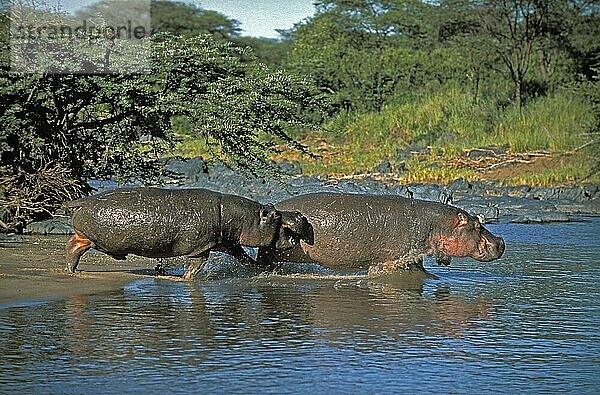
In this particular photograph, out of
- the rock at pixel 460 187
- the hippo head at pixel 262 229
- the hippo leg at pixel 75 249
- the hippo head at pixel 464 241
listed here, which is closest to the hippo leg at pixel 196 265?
the hippo head at pixel 262 229

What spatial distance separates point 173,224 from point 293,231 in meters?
1.15

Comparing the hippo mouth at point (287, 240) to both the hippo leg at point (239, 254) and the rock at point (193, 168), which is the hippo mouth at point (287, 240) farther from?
the rock at point (193, 168)

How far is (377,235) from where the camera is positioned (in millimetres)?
9953

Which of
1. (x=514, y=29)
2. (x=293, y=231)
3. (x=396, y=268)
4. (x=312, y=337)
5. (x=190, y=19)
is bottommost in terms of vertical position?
(x=312, y=337)

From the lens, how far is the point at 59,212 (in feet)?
40.7

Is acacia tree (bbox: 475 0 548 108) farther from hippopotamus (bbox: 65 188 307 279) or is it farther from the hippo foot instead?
hippopotamus (bbox: 65 188 307 279)

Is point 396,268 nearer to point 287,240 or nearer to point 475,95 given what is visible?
point 287,240

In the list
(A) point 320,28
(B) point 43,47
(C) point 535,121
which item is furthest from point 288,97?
(A) point 320,28

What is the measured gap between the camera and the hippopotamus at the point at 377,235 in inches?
390

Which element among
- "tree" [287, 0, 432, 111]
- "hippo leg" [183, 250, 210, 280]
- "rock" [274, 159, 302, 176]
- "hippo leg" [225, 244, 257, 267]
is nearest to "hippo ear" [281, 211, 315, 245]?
"hippo leg" [225, 244, 257, 267]

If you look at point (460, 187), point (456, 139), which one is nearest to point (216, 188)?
point (460, 187)

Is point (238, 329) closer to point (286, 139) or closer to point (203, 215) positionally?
point (203, 215)

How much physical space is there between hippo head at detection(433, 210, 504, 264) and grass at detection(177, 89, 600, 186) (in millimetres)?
10909

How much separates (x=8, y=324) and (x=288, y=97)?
656cm
